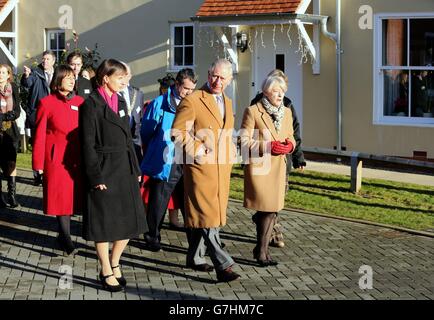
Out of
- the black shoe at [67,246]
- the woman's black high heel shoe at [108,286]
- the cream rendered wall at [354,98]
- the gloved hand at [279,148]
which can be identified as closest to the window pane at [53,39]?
the cream rendered wall at [354,98]

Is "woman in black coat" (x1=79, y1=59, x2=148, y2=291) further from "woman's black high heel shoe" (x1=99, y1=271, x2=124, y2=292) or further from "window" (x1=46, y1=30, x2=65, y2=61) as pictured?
"window" (x1=46, y1=30, x2=65, y2=61)

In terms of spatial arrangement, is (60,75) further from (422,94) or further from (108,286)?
(422,94)

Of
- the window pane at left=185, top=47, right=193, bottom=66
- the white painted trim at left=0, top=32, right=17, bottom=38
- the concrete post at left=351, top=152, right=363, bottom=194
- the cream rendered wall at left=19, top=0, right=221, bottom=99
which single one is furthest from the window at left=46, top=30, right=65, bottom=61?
the concrete post at left=351, top=152, right=363, bottom=194

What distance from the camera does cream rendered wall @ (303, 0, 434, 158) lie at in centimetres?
1684

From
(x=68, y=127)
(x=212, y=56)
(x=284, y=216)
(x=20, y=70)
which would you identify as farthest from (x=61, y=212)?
(x=20, y=70)

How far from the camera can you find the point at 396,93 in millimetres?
17297

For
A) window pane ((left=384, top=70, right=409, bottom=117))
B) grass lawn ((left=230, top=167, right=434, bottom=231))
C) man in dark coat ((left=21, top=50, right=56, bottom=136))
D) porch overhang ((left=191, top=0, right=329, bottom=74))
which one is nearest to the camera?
grass lawn ((left=230, top=167, right=434, bottom=231))

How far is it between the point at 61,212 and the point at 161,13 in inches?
456

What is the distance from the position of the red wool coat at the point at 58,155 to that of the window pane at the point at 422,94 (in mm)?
8841

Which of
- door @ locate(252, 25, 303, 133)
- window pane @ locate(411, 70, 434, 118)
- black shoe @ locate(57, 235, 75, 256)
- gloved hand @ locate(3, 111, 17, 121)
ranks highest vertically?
door @ locate(252, 25, 303, 133)

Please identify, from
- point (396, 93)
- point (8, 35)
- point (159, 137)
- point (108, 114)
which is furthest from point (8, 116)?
point (8, 35)

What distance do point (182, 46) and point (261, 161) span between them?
38.9ft

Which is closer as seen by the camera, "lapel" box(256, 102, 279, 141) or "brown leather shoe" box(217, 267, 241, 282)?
"brown leather shoe" box(217, 267, 241, 282)

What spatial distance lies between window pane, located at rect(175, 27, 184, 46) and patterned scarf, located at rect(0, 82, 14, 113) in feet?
27.3
